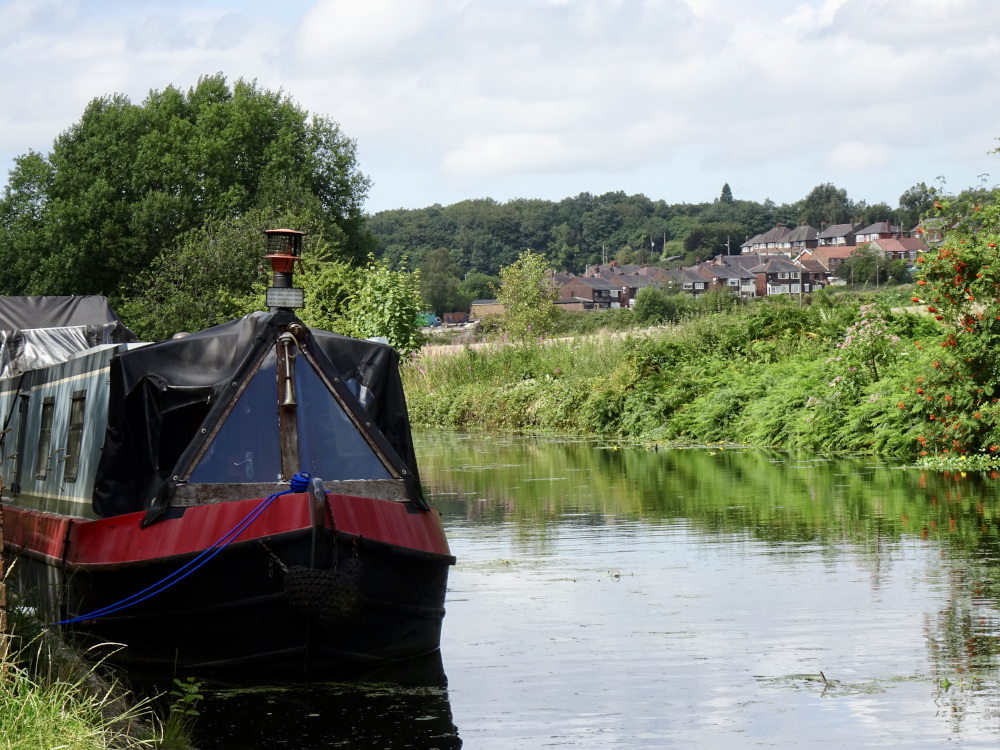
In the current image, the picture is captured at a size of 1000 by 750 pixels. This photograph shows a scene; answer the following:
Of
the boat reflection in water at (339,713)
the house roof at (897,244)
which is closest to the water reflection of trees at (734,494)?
A: the boat reflection in water at (339,713)

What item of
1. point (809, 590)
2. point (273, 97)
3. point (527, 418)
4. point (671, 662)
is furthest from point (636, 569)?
point (273, 97)

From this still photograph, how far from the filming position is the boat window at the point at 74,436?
11.3m

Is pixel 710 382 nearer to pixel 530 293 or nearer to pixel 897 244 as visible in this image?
pixel 530 293

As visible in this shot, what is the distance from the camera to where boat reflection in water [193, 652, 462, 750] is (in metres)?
7.21

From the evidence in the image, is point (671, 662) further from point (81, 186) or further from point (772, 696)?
point (81, 186)

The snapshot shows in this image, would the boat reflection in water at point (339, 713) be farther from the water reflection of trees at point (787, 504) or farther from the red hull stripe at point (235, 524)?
the water reflection of trees at point (787, 504)

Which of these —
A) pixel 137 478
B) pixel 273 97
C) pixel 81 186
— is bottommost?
pixel 137 478

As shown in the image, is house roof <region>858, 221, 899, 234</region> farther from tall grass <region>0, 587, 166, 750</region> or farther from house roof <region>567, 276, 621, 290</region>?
tall grass <region>0, 587, 166, 750</region>

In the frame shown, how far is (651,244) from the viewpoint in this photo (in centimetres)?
19650

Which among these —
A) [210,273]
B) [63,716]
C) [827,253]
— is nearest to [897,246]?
[827,253]

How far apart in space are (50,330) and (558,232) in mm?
162036

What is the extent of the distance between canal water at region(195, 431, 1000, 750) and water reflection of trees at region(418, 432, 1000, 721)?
0.17 feet

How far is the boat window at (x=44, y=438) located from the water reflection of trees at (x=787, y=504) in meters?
5.01

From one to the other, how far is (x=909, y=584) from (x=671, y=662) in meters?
3.12
